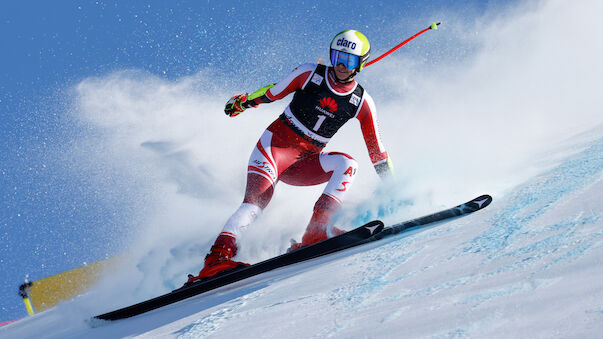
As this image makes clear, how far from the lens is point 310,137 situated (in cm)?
439

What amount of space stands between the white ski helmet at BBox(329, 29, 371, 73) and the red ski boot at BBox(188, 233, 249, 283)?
160cm

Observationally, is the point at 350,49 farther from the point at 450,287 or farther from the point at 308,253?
the point at 450,287

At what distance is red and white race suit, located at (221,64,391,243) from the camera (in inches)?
165

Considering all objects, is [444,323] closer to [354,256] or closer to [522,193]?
[354,256]

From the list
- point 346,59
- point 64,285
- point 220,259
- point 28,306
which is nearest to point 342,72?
point 346,59

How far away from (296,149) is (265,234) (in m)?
0.75

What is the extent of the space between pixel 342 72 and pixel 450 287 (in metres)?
2.53

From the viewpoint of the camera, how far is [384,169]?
4441 mm

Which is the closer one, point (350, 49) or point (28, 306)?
point (350, 49)

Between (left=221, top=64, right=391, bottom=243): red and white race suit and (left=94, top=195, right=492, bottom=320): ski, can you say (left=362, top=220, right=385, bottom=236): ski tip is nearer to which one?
(left=94, top=195, right=492, bottom=320): ski

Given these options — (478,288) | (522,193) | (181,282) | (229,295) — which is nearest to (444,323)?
(478,288)

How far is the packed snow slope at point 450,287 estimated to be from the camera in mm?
1542

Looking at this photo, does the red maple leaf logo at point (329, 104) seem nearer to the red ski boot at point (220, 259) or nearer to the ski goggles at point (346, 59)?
the ski goggles at point (346, 59)

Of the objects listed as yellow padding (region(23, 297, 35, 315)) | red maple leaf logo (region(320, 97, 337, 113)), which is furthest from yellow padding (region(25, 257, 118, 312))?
red maple leaf logo (region(320, 97, 337, 113))
